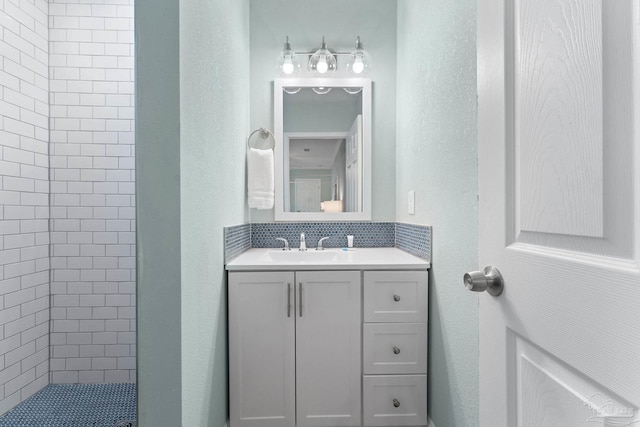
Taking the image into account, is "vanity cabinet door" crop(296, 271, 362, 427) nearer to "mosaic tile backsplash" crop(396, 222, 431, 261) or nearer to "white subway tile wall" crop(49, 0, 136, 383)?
"mosaic tile backsplash" crop(396, 222, 431, 261)

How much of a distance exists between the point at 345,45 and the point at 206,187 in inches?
58.5

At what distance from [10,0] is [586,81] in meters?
2.44

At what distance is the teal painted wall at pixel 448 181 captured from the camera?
1174 mm

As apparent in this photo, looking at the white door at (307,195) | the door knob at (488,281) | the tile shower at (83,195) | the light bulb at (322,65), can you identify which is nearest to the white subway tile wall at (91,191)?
the tile shower at (83,195)

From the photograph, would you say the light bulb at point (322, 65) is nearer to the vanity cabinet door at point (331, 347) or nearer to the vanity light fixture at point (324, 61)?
the vanity light fixture at point (324, 61)

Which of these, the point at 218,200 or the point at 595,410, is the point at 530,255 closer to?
the point at 595,410

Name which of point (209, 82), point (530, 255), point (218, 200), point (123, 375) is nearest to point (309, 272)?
point (218, 200)

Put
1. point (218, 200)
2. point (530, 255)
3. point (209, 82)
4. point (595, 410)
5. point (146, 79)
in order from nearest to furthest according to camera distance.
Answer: point (595, 410) → point (530, 255) → point (146, 79) → point (209, 82) → point (218, 200)

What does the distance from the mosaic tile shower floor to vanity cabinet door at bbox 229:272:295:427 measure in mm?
596

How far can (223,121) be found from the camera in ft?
4.96

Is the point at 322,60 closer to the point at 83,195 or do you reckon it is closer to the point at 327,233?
the point at 327,233

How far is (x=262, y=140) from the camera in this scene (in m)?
2.10

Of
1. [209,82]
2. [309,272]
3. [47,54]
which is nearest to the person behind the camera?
[209,82]

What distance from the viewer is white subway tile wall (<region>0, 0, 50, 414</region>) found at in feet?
5.47
